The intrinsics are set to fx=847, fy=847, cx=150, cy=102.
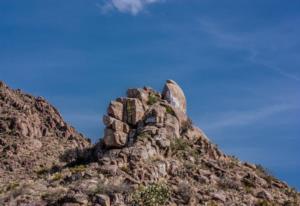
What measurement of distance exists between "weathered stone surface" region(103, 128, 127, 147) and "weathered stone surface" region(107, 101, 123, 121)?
2.96 m

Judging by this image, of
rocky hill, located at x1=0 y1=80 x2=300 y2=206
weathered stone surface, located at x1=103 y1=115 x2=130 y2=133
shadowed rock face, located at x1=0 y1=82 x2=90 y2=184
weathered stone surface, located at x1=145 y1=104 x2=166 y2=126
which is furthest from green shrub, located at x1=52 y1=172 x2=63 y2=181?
shadowed rock face, located at x1=0 y1=82 x2=90 y2=184

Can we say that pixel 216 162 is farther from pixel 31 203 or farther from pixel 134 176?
pixel 31 203

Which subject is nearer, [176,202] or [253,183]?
[176,202]

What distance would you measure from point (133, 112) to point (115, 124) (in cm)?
347

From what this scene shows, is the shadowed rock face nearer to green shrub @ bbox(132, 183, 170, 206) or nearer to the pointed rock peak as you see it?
the pointed rock peak

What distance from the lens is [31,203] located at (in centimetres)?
7594

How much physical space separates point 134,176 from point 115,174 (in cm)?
179

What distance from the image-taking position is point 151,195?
7444 centimetres

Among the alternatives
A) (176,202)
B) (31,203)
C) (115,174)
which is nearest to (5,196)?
(31,203)

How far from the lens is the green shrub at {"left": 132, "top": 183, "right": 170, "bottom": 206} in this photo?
2921 inches

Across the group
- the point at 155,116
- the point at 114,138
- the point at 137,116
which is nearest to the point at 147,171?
the point at 114,138

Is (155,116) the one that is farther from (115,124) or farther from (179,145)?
(115,124)

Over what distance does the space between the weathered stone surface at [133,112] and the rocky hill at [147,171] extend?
11cm

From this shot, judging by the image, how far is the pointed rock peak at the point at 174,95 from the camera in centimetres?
9694
